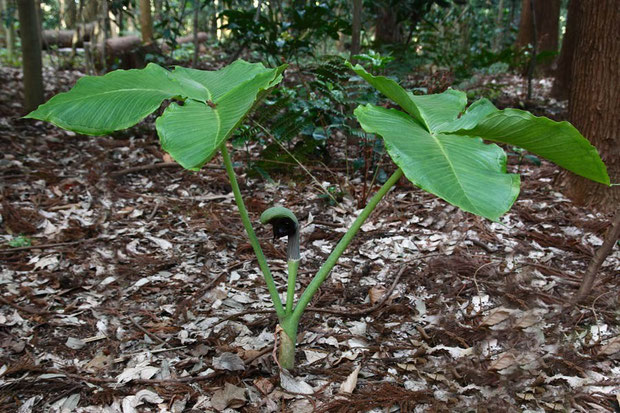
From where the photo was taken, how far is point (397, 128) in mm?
1312

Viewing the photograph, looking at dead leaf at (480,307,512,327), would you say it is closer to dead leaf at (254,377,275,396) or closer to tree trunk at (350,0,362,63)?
dead leaf at (254,377,275,396)

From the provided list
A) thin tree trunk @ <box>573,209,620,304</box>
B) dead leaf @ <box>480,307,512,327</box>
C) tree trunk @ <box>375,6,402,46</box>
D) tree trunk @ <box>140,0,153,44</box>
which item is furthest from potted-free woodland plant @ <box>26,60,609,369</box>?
tree trunk @ <box>140,0,153,44</box>

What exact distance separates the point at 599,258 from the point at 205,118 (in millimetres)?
1567

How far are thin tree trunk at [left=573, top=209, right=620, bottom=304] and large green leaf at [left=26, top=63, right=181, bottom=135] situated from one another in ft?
5.27

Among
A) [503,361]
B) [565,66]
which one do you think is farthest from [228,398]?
[565,66]

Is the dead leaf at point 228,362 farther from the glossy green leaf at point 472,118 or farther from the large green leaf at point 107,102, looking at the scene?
the glossy green leaf at point 472,118

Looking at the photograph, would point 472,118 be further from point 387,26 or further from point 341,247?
point 387,26


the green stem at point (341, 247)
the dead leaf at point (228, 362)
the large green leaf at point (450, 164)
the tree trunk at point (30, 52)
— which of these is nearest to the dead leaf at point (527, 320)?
the green stem at point (341, 247)

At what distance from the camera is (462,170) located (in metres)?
1.17

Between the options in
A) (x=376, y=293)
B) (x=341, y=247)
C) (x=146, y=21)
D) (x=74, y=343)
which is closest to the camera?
(x=341, y=247)

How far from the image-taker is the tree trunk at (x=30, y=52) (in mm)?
4641

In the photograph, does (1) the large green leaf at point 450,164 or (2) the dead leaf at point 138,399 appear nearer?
(1) the large green leaf at point 450,164

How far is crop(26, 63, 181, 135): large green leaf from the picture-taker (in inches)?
53.0

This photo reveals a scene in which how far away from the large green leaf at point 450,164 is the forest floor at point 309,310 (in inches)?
30.9
